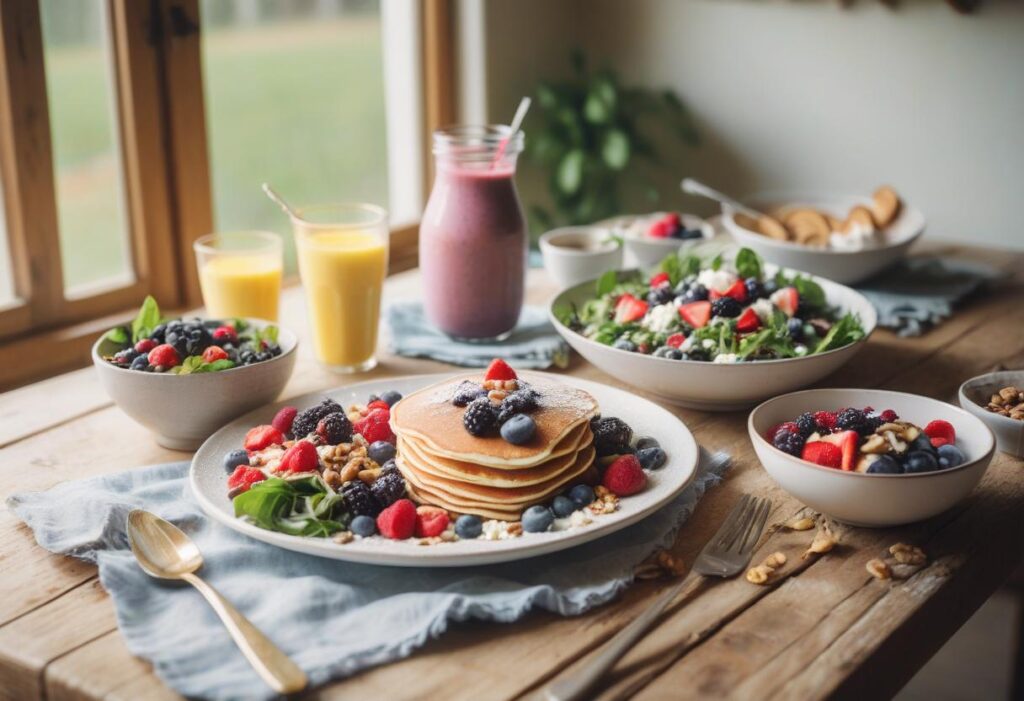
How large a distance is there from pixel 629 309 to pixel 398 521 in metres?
0.78

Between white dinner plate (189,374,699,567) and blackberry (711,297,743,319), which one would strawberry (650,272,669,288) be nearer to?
blackberry (711,297,743,319)

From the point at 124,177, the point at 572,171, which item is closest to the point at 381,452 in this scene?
the point at 124,177

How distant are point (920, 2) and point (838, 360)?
2234 mm

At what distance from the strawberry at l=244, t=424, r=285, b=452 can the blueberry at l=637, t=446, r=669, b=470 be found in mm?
485

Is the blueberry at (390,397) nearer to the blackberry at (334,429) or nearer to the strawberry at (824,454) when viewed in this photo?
the blackberry at (334,429)

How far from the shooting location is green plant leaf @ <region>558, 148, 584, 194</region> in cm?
367

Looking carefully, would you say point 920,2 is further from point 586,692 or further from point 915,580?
point 586,692

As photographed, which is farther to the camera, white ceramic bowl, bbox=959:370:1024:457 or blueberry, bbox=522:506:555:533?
white ceramic bowl, bbox=959:370:1024:457

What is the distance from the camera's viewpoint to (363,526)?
120 centimetres

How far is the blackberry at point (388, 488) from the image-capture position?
1.25 meters

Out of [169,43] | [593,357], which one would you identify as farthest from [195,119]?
[593,357]

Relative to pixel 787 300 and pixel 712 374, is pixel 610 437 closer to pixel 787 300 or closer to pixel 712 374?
pixel 712 374

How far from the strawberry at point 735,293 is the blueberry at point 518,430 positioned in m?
0.65

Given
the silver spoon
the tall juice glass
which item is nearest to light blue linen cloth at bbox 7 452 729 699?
the silver spoon
